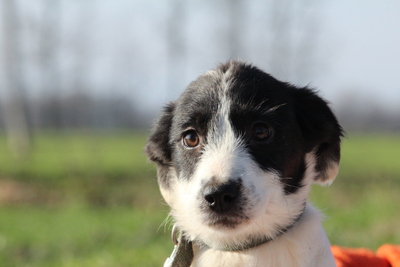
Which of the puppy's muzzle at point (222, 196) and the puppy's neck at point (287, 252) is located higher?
the puppy's muzzle at point (222, 196)

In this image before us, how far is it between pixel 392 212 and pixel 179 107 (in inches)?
298

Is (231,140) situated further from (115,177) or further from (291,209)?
(115,177)

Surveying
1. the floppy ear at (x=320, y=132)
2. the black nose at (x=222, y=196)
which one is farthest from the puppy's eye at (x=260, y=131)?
the black nose at (x=222, y=196)

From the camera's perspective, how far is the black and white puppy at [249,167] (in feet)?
10.0

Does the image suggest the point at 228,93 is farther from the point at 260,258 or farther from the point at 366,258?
the point at 366,258

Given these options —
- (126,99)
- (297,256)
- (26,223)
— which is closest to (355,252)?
(297,256)

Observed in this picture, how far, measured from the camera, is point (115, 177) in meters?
18.7

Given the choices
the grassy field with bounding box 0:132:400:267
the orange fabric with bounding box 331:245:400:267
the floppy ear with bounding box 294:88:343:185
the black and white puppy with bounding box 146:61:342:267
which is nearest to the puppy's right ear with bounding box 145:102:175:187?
the black and white puppy with bounding box 146:61:342:267

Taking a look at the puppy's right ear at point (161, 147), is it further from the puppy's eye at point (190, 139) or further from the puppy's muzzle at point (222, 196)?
the puppy's muzzle at point (222, 196)

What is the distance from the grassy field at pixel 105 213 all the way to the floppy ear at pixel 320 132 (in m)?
0.34

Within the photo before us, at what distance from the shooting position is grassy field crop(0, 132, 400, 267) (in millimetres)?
7043

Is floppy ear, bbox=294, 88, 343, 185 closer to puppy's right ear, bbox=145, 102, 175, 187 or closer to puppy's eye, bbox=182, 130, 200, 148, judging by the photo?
puppy's eye, bbox=182, 130, 200, 148

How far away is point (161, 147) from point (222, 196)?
865 millimetres

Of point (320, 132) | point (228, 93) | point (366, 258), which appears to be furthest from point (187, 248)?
point (366, 258)
